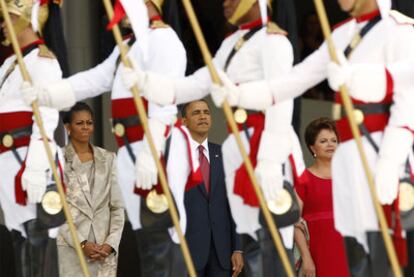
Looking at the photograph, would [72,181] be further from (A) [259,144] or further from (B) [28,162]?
(A) [259,144]

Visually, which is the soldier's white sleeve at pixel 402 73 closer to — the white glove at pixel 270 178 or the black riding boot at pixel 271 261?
the white glove at pixel 270 178

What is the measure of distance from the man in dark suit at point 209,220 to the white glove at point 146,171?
1.26m

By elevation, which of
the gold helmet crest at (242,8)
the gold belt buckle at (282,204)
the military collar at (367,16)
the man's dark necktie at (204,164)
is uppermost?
the gold helmet crest at (242,8)

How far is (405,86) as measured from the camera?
20.3ft

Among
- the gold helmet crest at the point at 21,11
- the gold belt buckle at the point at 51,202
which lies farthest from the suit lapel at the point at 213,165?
the gold helmet crest at the point at 21,11

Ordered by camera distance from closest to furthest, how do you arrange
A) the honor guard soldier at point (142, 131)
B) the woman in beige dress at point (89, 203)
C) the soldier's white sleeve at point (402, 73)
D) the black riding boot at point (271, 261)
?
the soldier's white sleeve at point (402, 73)
the black riding boot at point (271, 261)
the honor guard soldier at point (142, 131)
the woman in beige dress at point (89, 203)

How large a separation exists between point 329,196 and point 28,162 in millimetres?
1676

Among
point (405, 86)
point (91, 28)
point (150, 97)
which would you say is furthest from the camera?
point (91, 28)

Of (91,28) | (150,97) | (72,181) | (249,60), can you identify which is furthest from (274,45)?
(91,28)

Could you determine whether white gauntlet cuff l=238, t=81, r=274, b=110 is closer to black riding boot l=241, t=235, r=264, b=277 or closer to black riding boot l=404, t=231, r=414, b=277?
black riding boot l=241, t=235, r=264, b=277

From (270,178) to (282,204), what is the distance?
0.20m

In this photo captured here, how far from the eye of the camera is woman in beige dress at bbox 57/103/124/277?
8.14m

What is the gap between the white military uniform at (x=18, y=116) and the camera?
7.15 meters

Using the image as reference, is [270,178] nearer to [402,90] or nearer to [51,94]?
[402,90]
